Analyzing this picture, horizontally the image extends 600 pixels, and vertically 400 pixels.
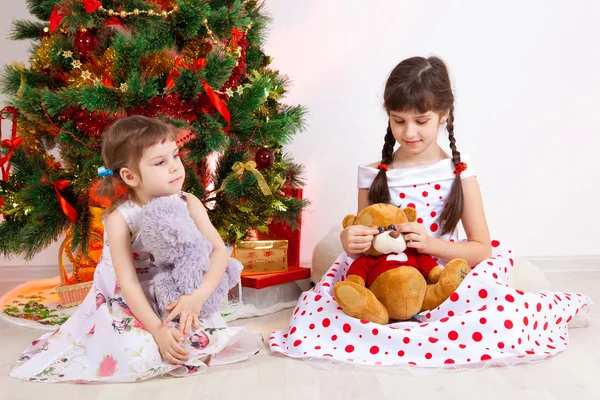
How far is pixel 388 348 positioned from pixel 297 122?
818mm

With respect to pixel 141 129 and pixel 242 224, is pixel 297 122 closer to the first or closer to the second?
pixel 242 224

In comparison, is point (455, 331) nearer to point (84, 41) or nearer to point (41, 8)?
point (84, 41)

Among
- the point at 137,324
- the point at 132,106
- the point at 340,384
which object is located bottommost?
the point at 340,384

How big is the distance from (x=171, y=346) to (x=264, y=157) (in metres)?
0.75

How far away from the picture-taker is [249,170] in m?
1.98

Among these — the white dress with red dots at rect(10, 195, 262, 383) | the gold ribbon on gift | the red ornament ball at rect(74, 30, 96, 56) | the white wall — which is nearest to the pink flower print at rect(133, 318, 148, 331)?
the white dress with red dots at rect(10, 195, 262, 383)

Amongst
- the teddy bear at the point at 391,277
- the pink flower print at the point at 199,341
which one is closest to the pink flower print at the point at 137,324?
the pink flower print at the point at 199,341

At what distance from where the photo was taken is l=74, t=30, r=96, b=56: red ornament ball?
1827 mm

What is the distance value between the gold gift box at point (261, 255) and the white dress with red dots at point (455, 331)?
432 mm

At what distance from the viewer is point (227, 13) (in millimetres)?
1904

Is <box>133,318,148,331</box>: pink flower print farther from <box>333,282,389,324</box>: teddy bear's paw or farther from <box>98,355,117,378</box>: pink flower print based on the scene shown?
<box>333,282,389,324</box>: teddy bear's paw

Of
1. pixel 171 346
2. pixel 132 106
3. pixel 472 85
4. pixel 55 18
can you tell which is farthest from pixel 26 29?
pixel 472 85

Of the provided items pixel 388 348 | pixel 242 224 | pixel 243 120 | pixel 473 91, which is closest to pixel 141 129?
pixel 243 120

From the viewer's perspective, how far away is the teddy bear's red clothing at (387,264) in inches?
66.5
